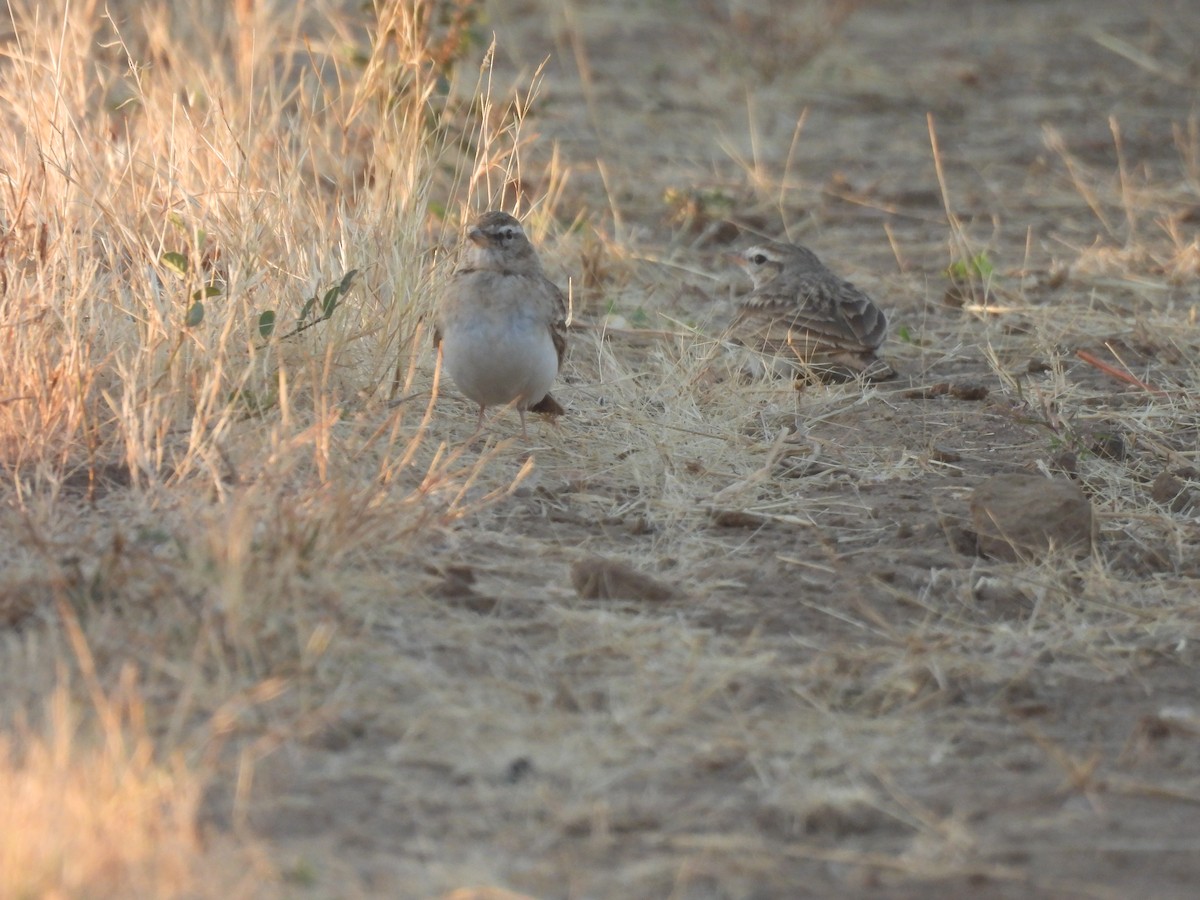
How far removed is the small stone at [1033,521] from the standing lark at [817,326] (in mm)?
1944

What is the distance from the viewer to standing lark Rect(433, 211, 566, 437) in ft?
19.9

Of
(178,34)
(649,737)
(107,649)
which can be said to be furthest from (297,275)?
(178,34)

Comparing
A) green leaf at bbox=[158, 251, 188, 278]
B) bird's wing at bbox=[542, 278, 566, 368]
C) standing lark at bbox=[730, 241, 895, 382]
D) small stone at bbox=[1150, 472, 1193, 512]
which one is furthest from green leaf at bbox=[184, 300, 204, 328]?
small stone at bbox=[1150, 472, 1193, 512]

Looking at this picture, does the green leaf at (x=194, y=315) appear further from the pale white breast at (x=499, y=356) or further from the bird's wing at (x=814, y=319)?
the bird's wing at (x=814, y=319)

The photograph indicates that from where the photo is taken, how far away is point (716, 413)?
6707 millimetres

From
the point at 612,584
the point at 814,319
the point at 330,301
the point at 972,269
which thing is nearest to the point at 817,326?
the point at 814,319

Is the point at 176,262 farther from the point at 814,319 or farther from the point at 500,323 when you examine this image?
the point at 814,319


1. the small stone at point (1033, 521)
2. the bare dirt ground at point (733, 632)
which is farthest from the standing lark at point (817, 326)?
the small stone at point (1033, 521)

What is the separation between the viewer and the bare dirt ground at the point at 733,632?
12.0 ft

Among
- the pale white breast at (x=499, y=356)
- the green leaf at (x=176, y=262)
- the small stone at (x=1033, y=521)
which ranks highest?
the green leaf at (x=176, y=262)

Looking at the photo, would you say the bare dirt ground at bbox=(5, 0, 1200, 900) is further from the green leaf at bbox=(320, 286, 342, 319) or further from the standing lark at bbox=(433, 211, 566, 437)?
the green leaf at bbox=(320, 286, 342, 319)

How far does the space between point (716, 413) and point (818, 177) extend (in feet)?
15.5

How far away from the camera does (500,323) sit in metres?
6.07

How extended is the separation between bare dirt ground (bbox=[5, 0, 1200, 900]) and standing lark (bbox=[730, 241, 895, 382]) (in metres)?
0.20
